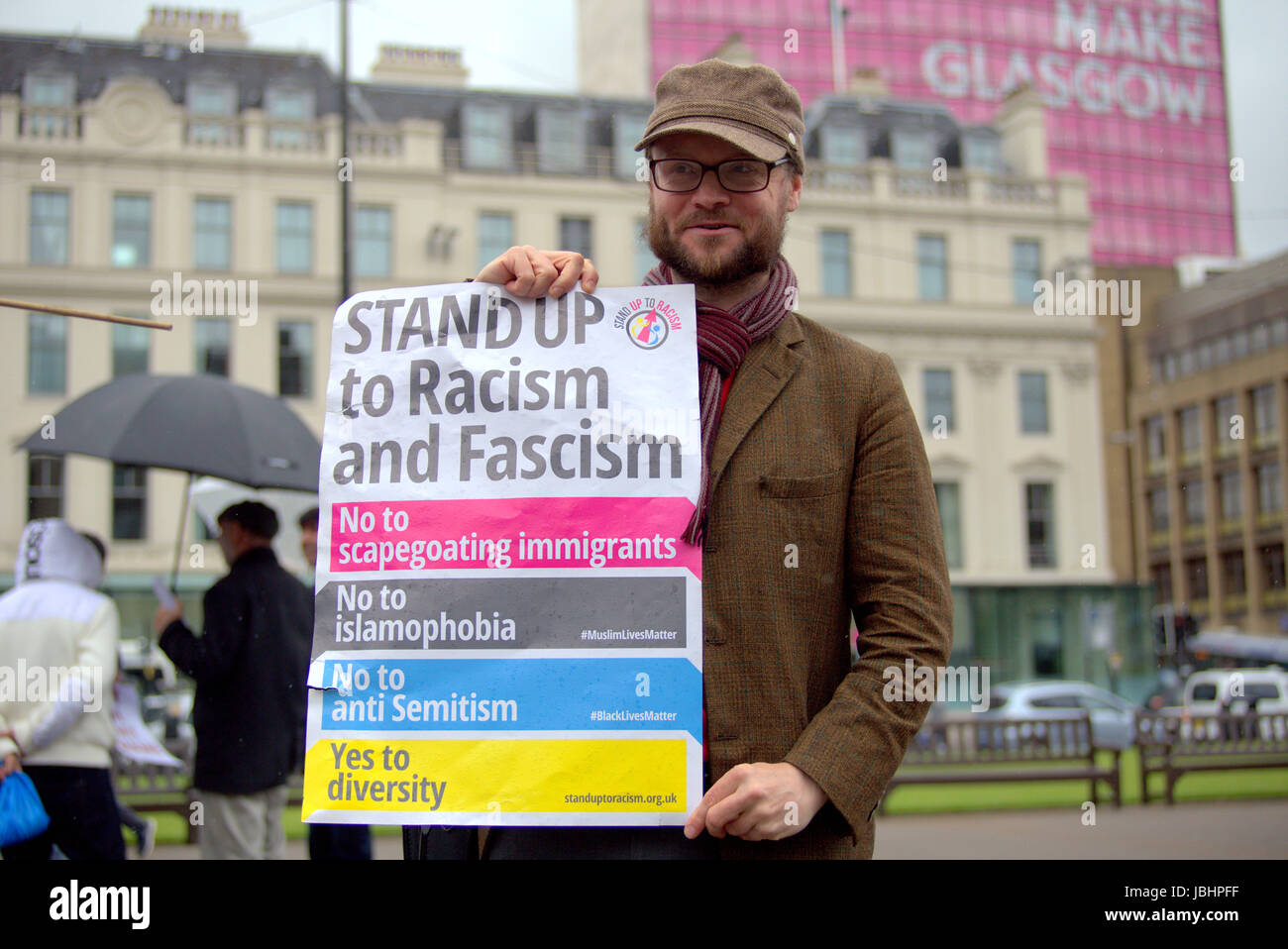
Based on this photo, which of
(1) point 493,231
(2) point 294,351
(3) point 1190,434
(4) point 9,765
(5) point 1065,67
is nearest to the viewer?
(4) point 9,765

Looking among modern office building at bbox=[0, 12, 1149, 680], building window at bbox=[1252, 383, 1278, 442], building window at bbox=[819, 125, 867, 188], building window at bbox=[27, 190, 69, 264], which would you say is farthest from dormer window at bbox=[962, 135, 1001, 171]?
building window at bbox=[27, 190, 69, 264]

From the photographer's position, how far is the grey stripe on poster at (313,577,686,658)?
206 centimetres

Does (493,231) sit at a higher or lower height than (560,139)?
lower

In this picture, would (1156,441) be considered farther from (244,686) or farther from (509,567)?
(509,567)

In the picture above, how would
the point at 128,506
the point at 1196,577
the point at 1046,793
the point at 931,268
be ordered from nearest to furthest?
the point at 1046,793 < the point at 128,506 < the point at 1196,577 < the point at 931,268

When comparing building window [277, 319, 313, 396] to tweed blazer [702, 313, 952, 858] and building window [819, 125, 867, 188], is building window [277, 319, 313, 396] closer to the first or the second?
building window [819, 125, 867, 188]

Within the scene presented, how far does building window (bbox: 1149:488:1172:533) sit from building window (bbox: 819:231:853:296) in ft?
28.4

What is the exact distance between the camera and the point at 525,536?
82.8 inches

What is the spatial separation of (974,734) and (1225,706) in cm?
560

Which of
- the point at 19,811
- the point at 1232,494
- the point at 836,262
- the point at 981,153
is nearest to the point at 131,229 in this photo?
the point at 836,262

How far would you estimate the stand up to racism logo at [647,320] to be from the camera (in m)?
2.20

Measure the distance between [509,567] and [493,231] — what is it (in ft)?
93.7

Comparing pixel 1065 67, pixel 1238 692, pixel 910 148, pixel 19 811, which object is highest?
pixel 1065 67
